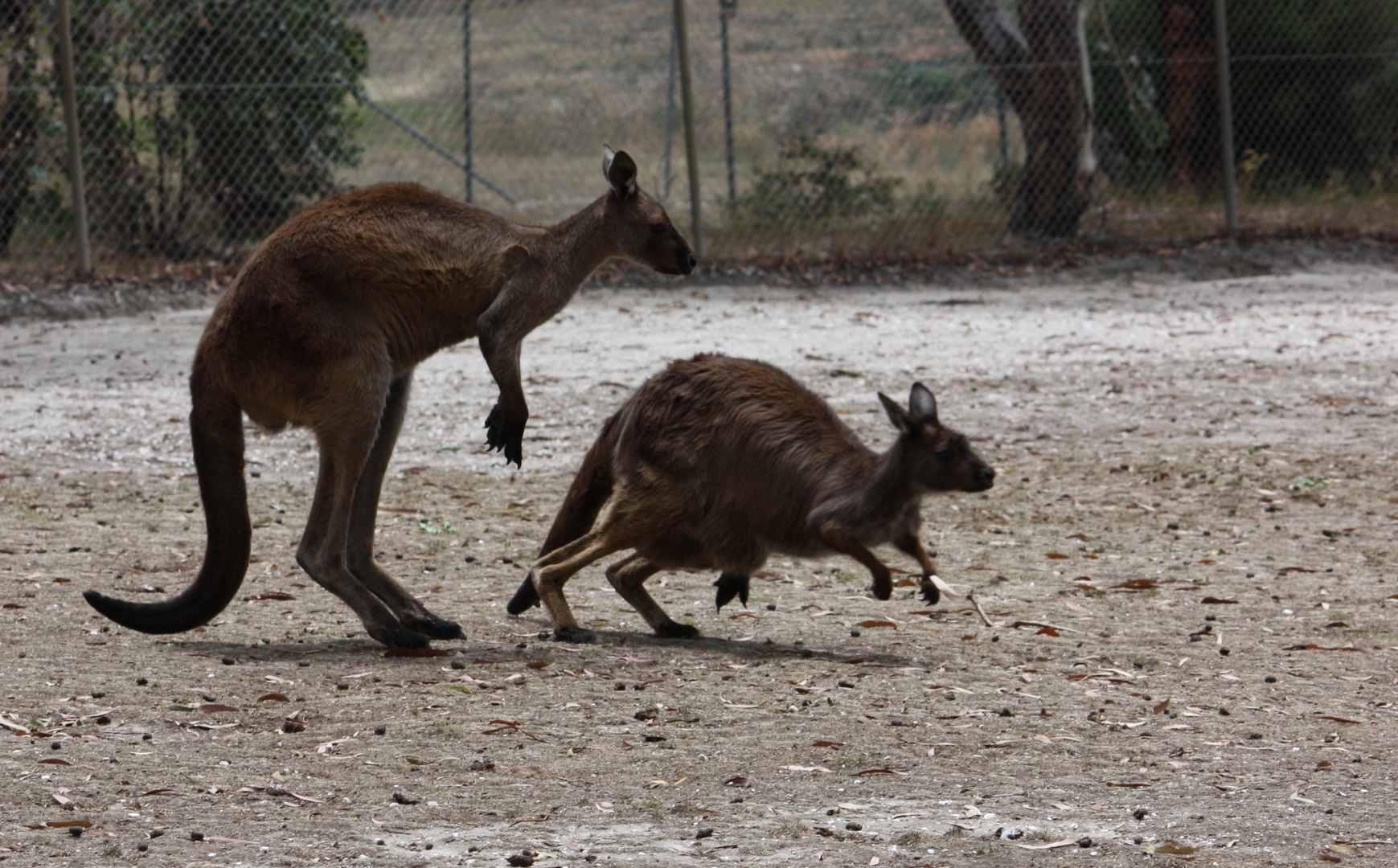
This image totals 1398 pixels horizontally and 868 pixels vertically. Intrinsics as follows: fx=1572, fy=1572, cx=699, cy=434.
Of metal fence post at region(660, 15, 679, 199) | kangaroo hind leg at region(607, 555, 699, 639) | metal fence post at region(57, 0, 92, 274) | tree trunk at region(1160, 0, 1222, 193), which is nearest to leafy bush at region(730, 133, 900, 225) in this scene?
metal fence post at region(660, 15, 679, 199)

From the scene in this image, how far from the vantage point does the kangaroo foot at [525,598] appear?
16.4ft

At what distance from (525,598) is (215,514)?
1.02m

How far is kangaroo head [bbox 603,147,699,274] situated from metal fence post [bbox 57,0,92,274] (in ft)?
22.2

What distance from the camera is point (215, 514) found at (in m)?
4.61

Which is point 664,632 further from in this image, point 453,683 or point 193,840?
point 193,840

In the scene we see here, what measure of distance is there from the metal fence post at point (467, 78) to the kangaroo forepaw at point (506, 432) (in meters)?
7.25

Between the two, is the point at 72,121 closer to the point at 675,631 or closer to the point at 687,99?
the point at 687,99

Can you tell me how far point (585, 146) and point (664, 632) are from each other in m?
8.33

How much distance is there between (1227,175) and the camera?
13008 millimetres

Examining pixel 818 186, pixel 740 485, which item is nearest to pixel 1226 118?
pixel 818 186

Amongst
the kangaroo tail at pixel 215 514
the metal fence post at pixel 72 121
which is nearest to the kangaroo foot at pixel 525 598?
the kangaroo tail at pixel 215 514

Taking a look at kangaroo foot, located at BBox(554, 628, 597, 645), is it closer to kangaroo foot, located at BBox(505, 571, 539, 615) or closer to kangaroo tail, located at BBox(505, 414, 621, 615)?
kangaroo foot, located at BBox(505, 571, 539, 615)

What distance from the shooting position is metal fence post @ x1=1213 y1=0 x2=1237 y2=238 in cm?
1274

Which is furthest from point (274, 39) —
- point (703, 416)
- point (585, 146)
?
point (703, 416)
